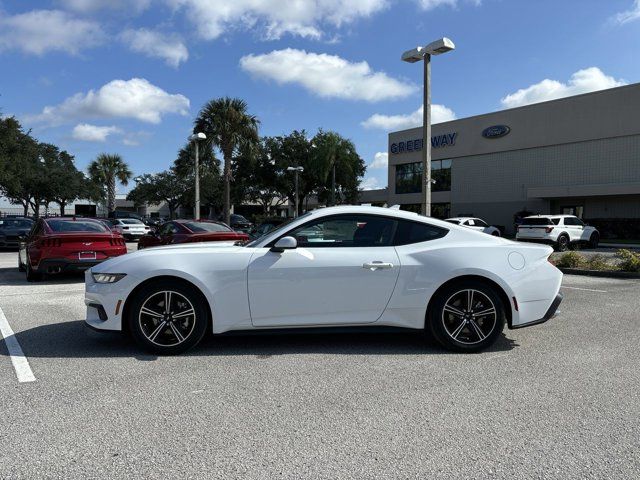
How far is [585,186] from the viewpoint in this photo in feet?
102

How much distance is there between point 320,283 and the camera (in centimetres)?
496

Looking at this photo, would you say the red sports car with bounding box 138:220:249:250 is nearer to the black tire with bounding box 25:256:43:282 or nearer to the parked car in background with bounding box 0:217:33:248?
the black tire with bounding box 25:256:43:282

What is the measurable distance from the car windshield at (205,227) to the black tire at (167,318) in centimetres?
852

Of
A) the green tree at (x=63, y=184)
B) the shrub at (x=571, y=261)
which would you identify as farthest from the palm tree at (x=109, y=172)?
the shrub at (x=571, y=261)

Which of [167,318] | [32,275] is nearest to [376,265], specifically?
[167,318]

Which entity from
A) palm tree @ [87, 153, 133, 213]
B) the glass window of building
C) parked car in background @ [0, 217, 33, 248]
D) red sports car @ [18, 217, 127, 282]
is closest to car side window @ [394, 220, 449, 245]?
red sports car @ [18, 217, 127, 282]

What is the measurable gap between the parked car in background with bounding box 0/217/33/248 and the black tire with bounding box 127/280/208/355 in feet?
61.0

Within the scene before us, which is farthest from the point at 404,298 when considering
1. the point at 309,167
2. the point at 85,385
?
the point at 309,167

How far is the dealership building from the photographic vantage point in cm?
3086

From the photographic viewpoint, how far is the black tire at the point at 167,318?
4922 mm

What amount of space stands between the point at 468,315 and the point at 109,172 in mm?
54800

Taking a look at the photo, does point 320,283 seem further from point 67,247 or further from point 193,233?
point 193,233

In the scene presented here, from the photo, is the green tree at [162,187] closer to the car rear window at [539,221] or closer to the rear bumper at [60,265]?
the car rear window at [539,221]

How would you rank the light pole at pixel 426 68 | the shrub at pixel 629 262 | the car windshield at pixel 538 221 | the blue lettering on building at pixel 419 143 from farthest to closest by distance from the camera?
the blue lettering on building at pixel 419 143
the car windshield at pixel 538 221
the light pole at pixel 426 68
the shrub at pixel 629 262
